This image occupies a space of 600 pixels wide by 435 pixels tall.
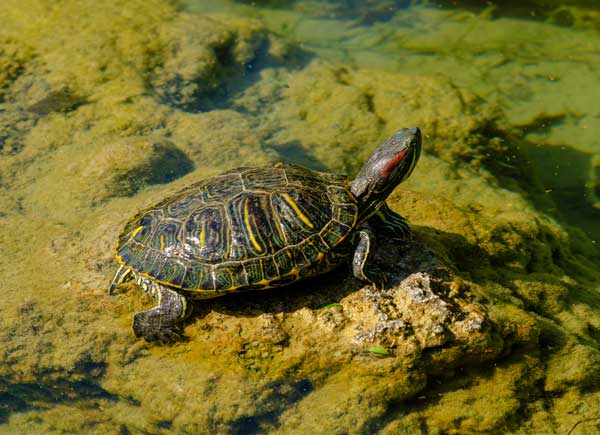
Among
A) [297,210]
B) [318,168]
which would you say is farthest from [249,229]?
[318,168]

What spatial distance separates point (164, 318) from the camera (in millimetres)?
4355

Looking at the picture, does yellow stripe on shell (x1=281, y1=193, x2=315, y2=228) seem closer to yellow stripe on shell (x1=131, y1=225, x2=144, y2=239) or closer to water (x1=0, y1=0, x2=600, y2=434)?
water (x1=0, y1=0, x2=600, y2=434)

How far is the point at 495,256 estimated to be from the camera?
212 inches

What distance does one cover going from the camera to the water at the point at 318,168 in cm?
430

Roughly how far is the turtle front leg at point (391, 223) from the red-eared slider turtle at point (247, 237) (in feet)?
0.48

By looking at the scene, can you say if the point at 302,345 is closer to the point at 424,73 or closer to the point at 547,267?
the point at 547,267

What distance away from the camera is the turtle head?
15.2 ft

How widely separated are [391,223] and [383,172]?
1.53 ft

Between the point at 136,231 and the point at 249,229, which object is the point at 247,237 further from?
the point at 136,231

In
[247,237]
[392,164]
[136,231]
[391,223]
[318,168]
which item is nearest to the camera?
[247,237]

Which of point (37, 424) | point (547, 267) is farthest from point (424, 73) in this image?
point (37, 424)

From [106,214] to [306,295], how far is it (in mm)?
2417

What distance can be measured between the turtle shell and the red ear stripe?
35 cm

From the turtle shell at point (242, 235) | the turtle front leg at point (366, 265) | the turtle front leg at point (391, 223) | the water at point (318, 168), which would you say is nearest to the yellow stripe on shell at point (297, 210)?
the turtle shell at point (242, 235)
